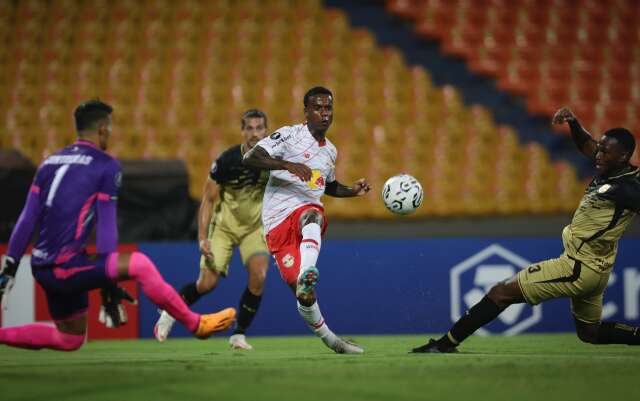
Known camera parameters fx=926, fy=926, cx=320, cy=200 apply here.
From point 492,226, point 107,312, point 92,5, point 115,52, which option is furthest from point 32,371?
point 92,5

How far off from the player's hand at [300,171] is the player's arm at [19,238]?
6.11 ft

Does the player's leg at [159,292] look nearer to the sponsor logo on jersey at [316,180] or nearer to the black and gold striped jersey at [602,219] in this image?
the sponsor logo on jersey at [316,180]

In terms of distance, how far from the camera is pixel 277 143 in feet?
23.9

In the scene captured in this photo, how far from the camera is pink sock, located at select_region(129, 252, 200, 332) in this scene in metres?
5.86

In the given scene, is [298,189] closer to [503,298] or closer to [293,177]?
[293,177]

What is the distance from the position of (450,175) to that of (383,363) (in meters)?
7.96

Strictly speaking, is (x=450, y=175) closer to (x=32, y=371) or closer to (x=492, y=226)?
(x=492, y=226)

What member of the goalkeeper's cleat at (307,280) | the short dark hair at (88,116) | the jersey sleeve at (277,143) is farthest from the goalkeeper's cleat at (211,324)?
the jersey sleeve at (277,143)

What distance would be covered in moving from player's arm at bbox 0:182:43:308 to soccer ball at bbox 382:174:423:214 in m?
2.72

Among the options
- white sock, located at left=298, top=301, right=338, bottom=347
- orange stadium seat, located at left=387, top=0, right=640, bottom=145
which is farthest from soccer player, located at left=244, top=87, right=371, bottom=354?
orange stadium seat, located at left=387, top=0, right=640, bottom=145

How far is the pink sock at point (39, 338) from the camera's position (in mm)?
6223

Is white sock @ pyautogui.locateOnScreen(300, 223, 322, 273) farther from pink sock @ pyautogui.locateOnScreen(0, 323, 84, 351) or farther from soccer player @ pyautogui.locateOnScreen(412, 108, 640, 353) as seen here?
pink sock @ pyautogui.locateOnScreen(0, 323, 84, 351)

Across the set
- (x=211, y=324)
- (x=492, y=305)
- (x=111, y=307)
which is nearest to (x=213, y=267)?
(x=211, y=324)

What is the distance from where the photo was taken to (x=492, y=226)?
1256 centimetres
